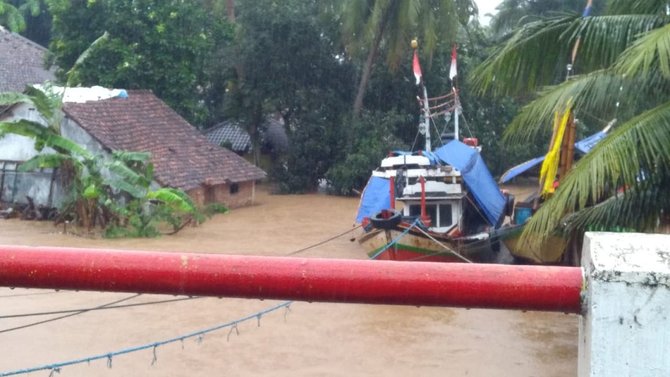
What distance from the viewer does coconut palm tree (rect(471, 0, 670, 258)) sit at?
686 cm

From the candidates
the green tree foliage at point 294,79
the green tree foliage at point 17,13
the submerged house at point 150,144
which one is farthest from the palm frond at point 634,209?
the green tree foliage at point 17,13

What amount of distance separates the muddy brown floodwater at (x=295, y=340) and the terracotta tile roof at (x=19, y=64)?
1829 centimetres

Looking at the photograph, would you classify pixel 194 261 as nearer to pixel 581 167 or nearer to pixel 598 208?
pixel 581 167

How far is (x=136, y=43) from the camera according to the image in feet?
87.2

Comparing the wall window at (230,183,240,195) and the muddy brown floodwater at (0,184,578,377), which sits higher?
the wall window at (230,183,240,195)

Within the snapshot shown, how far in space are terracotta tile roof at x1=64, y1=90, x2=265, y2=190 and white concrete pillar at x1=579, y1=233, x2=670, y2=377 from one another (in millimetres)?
20949

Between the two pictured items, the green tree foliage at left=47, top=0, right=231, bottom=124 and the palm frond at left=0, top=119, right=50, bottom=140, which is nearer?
the palm frond at left=0, top=119, right=50, bottom=140

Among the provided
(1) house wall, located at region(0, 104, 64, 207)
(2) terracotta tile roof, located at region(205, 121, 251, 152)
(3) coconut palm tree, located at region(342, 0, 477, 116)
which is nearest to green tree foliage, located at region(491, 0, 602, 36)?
(3) coconut palm tree, located at region(342, 0, 477, 116)

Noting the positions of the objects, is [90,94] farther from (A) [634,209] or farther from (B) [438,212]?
(A) [634,209]

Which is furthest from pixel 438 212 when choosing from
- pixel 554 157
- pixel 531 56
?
pixel 531 56

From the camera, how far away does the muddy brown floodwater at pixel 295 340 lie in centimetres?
1113

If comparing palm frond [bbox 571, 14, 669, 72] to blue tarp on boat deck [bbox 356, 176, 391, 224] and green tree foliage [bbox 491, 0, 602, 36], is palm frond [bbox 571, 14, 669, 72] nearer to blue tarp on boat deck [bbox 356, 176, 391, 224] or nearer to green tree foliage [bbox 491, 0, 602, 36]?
blue tarp on boat deck [bbox 356, 176, 391, 224]

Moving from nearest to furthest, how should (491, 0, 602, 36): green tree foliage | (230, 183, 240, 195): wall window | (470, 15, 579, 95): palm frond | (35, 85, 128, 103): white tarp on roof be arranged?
(470, 15, 579, 95): palm frond → (35, 85, 128, 103): white tarp on roof → (230, 183, 240, 195): wall window → (491, 0, 602, 36): green tree foliage

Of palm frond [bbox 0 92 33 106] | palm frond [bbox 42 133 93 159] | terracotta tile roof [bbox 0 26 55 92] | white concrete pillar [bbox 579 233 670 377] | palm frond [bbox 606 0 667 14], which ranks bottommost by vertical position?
white concrete pillar [bbox 579 233 670 377]
